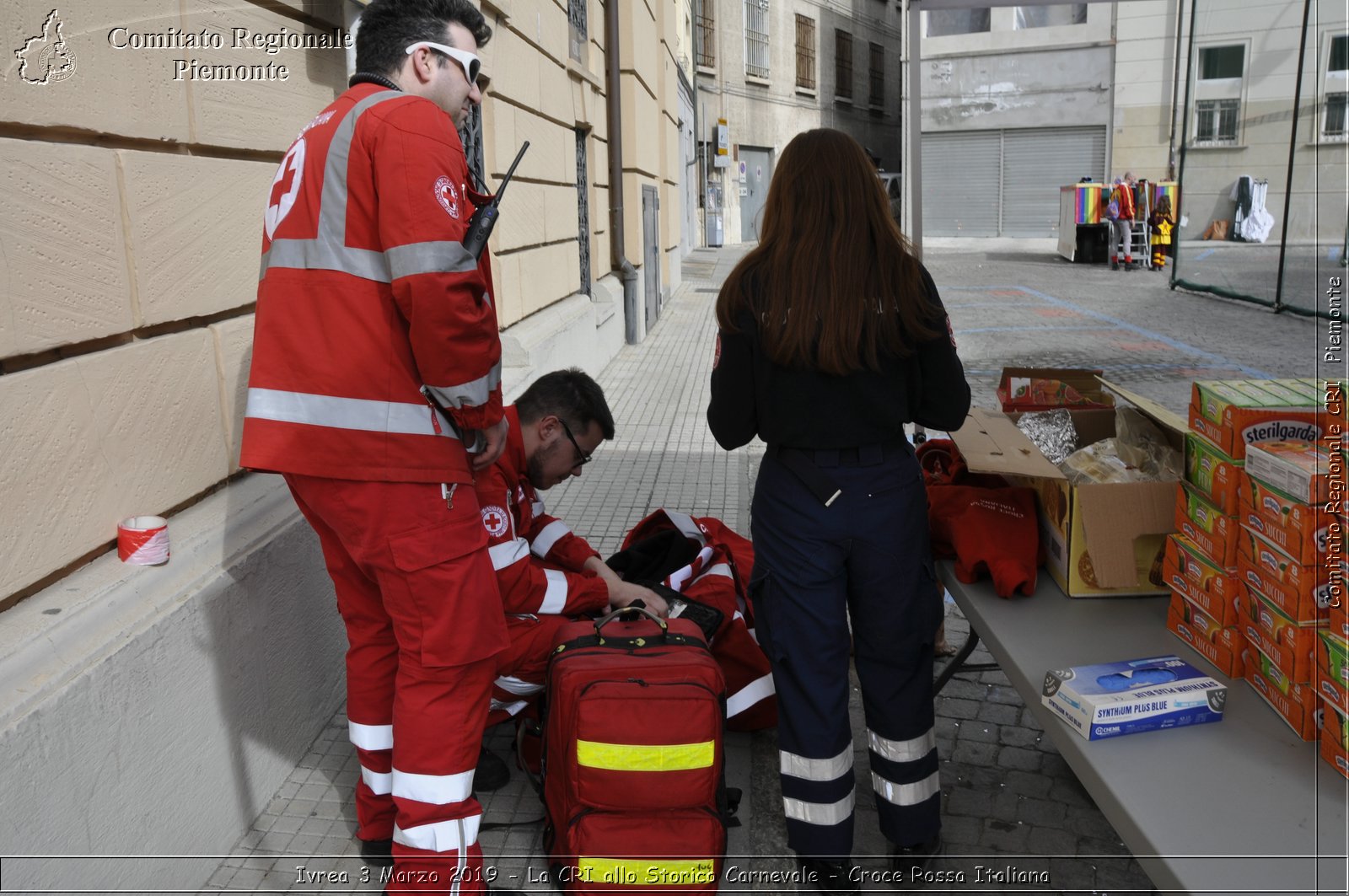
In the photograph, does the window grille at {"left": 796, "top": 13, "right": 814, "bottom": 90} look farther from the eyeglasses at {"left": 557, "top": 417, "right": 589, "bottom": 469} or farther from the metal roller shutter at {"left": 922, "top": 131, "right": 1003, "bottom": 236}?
the eyeglasses at {"left": 557, "top": 417, "right": 589, "bottom": 469}

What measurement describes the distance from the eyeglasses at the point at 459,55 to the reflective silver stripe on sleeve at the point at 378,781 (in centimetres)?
→ 175

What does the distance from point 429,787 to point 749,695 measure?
3.90 feet

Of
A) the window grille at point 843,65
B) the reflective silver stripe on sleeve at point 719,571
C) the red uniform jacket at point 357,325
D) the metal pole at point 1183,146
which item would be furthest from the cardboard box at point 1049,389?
the window grille at point 843,65

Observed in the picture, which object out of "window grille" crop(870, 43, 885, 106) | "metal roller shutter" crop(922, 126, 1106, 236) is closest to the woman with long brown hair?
"metal roller shutter" crop(922, 126, 1106, 236)

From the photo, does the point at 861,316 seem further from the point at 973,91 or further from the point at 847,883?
the point at 973,91

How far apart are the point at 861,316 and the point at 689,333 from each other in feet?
36.0

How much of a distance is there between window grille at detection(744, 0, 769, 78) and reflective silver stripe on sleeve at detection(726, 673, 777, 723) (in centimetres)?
3245

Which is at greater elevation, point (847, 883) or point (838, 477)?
point (838, 477)

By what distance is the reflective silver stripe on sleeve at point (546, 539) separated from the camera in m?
3.32

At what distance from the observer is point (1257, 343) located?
36.8 ft

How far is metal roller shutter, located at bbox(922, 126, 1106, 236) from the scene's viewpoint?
30.5m

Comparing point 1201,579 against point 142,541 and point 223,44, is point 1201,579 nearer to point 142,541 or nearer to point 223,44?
point 142,541

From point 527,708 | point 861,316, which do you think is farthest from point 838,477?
point 527,708

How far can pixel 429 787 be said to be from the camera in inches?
96.3
